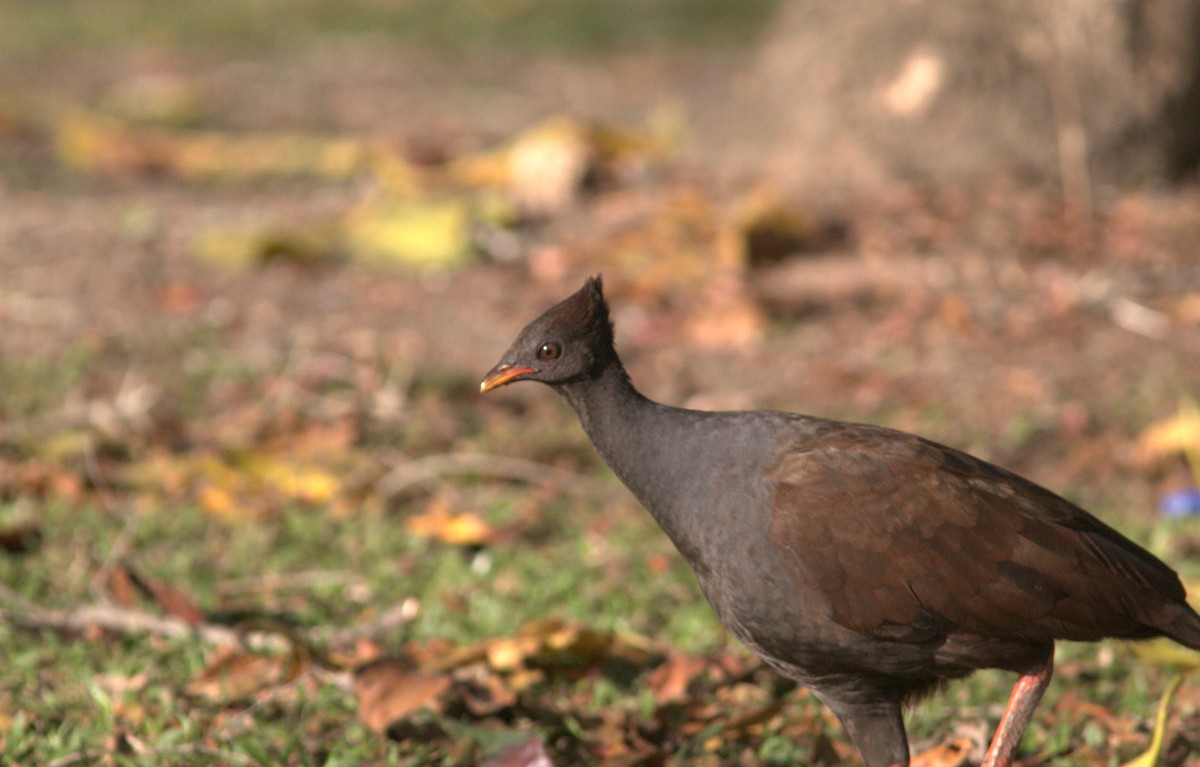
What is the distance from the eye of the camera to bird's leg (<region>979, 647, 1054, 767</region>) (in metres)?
3.44

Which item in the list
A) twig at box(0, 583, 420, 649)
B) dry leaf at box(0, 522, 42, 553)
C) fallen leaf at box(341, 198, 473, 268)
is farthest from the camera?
fallen leaf at box(341, 198, 473, 268)

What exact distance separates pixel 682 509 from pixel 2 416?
12.9ft

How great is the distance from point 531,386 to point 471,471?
1172 mm

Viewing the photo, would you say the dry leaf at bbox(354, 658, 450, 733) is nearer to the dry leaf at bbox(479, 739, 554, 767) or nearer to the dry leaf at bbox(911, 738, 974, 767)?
the dry leaf at bbox(479, 739, 554, 767)

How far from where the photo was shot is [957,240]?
25.4ft

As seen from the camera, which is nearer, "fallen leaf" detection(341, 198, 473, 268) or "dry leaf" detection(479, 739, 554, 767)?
"dry leaf" detection(479, 739, 554, 767)

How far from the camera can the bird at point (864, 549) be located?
329 cm

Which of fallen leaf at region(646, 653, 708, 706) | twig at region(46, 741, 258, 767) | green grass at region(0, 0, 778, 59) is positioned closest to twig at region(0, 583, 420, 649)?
twig at region(46, 741, 258, 767)

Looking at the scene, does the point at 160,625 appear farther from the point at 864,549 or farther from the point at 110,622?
the point at 864,549

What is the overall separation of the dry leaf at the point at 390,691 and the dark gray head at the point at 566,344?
0.88m

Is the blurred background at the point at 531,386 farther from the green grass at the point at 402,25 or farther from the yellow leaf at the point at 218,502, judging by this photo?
the green grass at the point at 402,25

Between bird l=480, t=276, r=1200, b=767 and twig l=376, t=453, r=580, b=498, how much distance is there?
2.39 metres

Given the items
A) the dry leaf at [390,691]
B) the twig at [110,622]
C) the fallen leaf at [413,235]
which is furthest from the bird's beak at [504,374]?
the fallen leaf at [413,235]

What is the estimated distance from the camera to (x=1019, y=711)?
3.44 m
